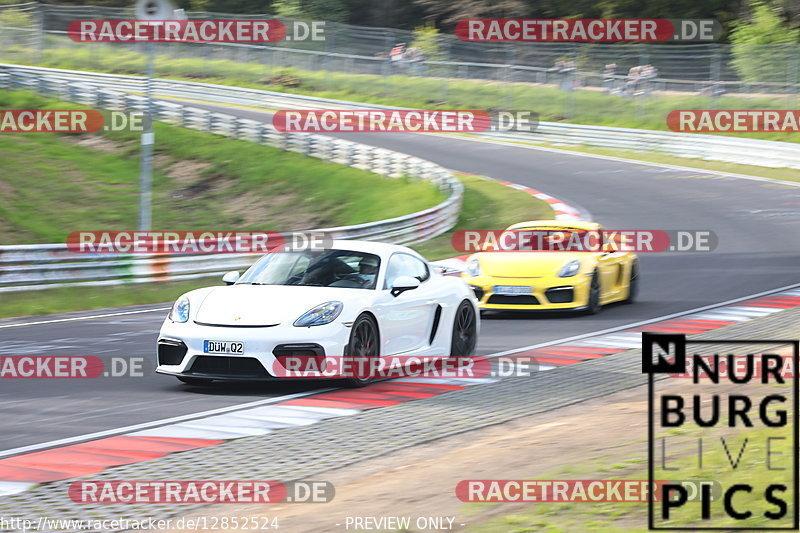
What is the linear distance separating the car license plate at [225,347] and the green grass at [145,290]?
6880 millimetres

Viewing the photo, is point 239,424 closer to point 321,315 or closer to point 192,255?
point 321,315

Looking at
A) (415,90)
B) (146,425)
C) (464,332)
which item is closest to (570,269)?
(464,332)

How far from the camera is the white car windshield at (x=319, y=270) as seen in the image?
1036 centimetres

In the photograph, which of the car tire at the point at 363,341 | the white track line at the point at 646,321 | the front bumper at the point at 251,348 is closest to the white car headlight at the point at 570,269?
the white track line at the point at 646,321

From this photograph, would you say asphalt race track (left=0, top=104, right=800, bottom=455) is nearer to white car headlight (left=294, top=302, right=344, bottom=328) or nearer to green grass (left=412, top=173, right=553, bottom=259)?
white car headlight (left=294, top=302, right=344, bottom=328)

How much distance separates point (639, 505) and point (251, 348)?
429 centimetres

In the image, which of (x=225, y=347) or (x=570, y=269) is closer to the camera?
(x=225, y=347)

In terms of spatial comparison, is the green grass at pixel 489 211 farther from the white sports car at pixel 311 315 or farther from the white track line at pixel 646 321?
the white sports car at pixel 311 315

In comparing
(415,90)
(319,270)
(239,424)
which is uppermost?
(415,90)

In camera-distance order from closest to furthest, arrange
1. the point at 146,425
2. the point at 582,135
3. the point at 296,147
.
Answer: the point at 146,425 < the point at 296,147 < the point at 582,135

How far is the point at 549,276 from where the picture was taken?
1492 centimetres

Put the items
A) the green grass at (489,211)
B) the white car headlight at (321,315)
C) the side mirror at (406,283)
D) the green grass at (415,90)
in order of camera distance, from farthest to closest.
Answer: the green grass at (415,90) < the green grass at (489,211) < the side mirror at (406,283) < the white car headlight at (321,315)

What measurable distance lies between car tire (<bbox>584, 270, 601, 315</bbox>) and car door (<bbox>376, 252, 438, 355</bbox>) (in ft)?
14.0

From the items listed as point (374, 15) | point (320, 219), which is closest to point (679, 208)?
point (320, 219)
